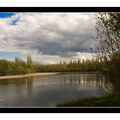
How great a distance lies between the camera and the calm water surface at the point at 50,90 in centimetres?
269

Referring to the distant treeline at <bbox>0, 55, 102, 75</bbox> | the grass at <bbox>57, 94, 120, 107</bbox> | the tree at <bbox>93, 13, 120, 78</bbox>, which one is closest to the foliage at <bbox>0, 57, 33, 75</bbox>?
the distant treeline at <bbox>0, 55, 102, 75</bbox>

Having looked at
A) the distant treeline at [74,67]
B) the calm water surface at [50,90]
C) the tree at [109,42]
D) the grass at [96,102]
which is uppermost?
the tree at [109,42]

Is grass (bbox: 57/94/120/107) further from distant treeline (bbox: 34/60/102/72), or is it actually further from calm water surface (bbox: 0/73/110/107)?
distant treeline (bbox: 34/60/102/72)

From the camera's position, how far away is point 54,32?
8.95 ft

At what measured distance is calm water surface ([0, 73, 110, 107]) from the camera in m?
2.69

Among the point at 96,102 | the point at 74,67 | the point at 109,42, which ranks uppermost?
the point at 109,42

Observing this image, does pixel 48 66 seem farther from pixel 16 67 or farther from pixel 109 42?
pixel 109 42

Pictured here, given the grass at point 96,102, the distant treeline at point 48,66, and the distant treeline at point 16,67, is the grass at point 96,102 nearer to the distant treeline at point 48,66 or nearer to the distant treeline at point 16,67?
the distant treeline at point 48,66

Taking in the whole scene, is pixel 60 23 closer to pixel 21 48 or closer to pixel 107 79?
pixel 21 48

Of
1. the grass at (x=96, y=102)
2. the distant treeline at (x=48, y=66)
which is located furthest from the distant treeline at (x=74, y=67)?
the grass at (x=96, y=102)

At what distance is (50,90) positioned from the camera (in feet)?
8.87

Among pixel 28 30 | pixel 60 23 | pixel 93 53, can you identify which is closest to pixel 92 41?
pixel 93 53

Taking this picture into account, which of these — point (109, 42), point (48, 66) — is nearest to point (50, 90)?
point (48, 66)
